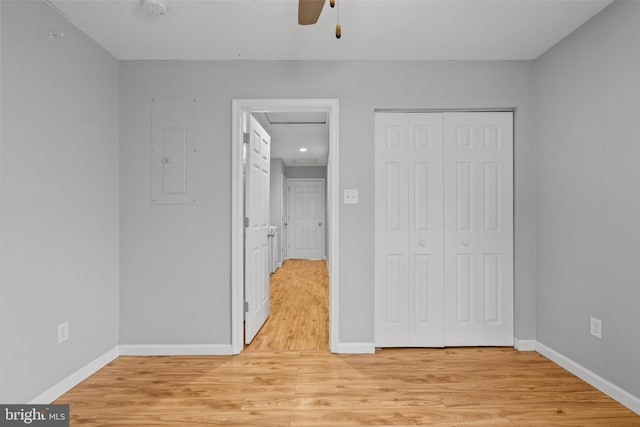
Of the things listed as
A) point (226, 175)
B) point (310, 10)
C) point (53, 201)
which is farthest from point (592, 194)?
point (53, 201)

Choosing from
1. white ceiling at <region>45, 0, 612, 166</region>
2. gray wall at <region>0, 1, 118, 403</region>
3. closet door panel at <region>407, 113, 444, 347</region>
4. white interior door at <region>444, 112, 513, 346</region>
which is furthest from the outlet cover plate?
gray wall at <region>0, 1, 118, 403</region>

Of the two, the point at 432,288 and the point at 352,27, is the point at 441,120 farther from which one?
the point at 432,288

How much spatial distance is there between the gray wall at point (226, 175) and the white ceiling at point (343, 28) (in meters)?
0.12

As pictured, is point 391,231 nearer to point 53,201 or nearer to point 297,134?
point 53,201

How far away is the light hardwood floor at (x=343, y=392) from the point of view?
6.01 feet

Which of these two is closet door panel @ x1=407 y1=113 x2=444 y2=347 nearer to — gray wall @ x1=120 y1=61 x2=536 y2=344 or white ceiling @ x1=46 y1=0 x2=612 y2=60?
gray wall @ x1=120 y1=61 x2=536 y2=344

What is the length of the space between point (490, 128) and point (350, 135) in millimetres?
1186

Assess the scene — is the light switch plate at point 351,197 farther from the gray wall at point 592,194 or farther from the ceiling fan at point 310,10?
the gray wall at point 592,194

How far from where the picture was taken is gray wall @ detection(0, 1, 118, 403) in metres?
1.77

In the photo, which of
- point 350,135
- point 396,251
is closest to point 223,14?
point 350,135

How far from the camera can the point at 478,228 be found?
2770mm

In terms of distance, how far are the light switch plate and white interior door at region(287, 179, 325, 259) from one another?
19.2ft

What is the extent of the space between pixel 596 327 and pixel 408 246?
4.33 ft

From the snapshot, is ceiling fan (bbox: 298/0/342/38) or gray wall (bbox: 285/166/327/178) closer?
ceiling fan (bbox: 298/0/342/38)
